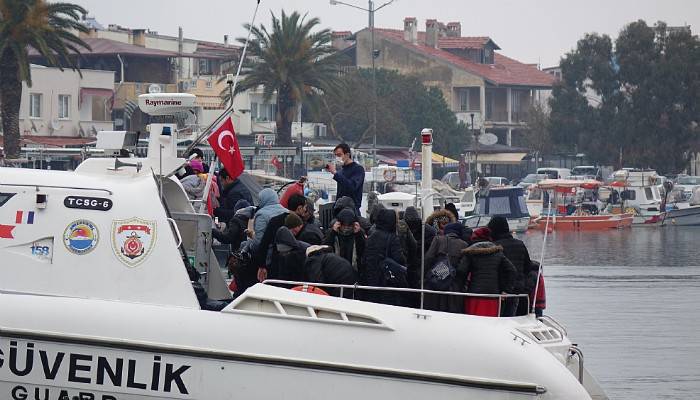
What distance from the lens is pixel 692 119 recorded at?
265 feet

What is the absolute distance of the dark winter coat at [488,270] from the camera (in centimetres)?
1017

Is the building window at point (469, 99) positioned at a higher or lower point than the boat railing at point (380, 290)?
higher

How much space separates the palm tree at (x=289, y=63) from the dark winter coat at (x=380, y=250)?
135 ft

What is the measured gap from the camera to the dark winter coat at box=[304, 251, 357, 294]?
9.93m

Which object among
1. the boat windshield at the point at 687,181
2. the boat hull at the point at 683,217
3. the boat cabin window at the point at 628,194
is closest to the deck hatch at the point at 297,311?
the boat hull at the point at 683,217

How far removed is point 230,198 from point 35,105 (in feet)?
160

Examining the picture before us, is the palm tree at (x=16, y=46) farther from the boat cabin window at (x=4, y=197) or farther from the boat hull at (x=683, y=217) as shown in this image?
the boat cabin window at (x=4, y=197)

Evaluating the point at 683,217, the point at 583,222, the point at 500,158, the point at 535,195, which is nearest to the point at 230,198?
the point at 583,222

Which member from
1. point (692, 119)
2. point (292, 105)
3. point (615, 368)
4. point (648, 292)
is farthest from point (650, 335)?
point (692, 119)

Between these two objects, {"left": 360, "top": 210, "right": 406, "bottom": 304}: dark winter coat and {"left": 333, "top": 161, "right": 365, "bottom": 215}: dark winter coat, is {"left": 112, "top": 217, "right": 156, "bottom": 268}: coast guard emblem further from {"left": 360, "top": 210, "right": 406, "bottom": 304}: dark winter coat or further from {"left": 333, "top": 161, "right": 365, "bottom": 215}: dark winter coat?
{"left": 333, "top": 161, "right": 365, "bottom": 215}: dark winter coat

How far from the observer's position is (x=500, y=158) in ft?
292

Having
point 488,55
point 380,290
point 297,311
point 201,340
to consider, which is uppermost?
point 488,55

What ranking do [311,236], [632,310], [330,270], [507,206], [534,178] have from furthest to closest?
[534,178] → [507,206] → [632,310] → [311,236] → [330,270]

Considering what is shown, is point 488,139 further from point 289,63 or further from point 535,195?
point 289,63
